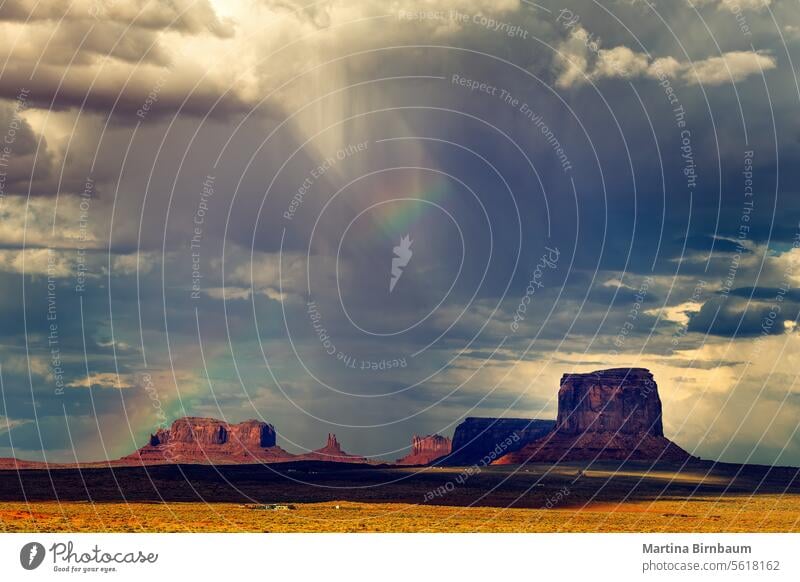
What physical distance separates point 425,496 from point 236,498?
29.8m

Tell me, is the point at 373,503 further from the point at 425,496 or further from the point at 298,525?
the point at 298,525

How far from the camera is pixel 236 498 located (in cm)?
17300

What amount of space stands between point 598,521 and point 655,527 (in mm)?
12217
